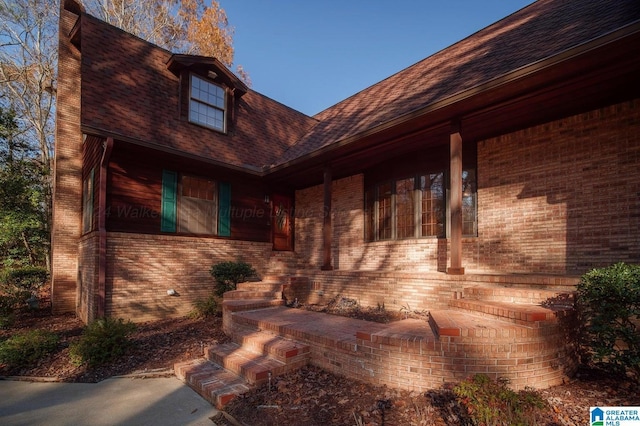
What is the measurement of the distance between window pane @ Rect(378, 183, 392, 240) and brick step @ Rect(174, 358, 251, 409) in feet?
17.0

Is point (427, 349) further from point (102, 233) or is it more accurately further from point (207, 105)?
point (207, 105)

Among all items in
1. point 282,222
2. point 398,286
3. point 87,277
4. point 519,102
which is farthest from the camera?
point 282,222

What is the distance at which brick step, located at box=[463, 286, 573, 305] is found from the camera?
395 cm

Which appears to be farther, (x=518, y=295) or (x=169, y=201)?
(x=169, y=201)

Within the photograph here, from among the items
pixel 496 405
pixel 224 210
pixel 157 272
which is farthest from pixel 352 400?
pixel 224 210

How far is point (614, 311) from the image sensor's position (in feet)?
10.6

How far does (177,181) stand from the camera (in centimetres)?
825

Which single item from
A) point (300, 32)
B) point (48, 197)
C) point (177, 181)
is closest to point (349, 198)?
point (177, 181)

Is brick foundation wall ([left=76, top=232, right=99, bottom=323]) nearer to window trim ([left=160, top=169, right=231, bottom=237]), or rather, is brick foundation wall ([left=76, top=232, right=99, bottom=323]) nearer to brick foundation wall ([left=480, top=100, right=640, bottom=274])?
window trim ([left=160, top=169, right=231, bottom=237])

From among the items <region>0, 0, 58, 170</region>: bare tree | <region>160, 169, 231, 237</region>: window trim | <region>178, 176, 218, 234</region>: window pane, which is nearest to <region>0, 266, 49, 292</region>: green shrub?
<region>160, 169, 231, 237</region>: window trim

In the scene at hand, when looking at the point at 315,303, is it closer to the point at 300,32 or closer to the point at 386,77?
the point at 386,77

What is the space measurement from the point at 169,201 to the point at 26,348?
3987 mm

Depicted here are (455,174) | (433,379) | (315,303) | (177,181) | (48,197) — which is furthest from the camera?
(48,197)

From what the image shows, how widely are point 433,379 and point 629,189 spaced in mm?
4613
